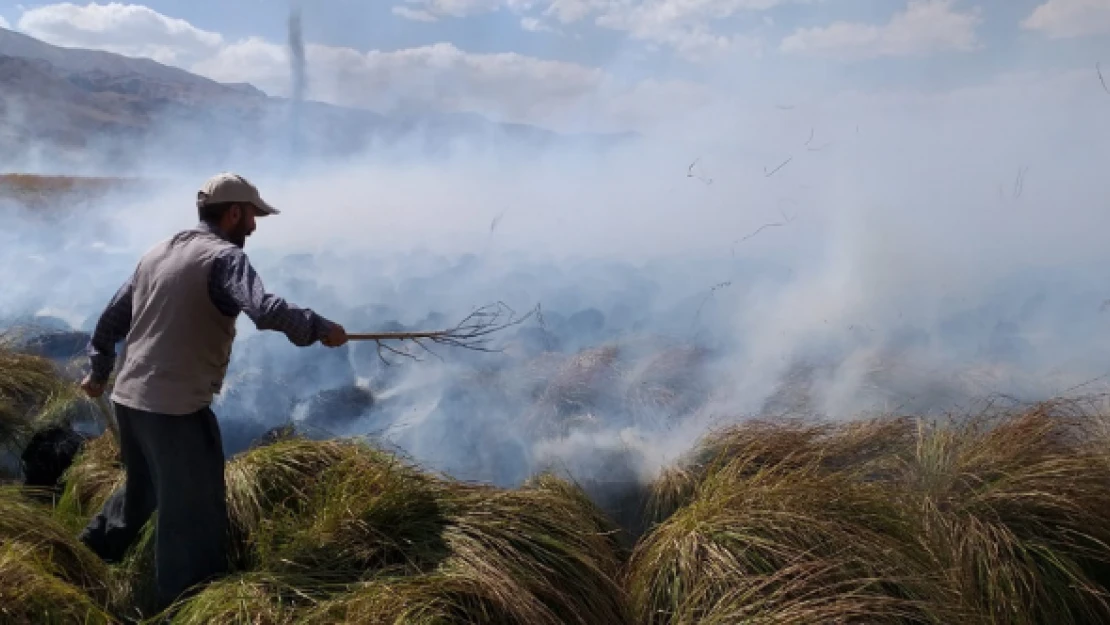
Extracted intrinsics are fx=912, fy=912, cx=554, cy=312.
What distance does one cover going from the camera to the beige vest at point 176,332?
8.84 ft

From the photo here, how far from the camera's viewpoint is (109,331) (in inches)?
121

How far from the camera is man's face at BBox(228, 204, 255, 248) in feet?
9.57

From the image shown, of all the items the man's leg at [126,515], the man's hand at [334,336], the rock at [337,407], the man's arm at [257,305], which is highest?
the man's arm at [257,305]

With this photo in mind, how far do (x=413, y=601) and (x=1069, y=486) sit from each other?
2.30 m

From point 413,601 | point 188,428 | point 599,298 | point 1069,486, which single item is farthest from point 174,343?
point 599,298

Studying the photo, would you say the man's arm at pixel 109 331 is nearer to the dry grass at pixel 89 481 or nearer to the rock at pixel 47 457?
the dry grass at pixel 89 481

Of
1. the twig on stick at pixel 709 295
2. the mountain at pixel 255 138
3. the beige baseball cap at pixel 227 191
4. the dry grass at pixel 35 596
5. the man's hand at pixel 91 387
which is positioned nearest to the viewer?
the dry grass at pixel 35 596

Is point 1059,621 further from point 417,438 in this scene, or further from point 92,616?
point 417,438

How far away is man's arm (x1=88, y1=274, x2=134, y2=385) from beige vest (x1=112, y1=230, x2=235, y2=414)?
0.24 meters

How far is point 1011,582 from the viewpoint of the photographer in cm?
287

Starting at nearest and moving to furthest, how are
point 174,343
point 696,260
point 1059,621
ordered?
point 174,343
point 1059,621
point 696,260

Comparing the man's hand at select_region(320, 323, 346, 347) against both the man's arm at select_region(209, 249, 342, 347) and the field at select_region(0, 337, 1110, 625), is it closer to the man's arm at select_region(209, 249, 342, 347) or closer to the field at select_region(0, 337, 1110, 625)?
the man's arm at select_region(209, 249, 342, 347)

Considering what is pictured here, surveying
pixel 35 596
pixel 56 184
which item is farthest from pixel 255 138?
pixel 35 596

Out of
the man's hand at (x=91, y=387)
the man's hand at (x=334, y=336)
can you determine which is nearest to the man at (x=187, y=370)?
the man's hand at (x=334, y=336)
